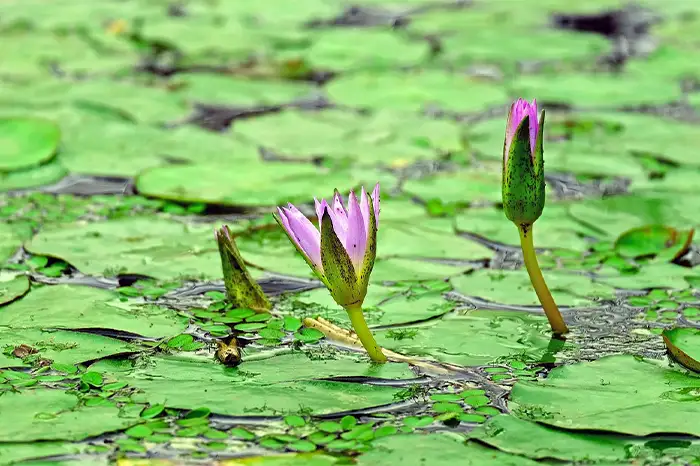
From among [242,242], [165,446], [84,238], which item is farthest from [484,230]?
[165,446]

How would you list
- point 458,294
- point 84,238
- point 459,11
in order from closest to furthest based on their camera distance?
point 458,294, point 84,238, point 459,11

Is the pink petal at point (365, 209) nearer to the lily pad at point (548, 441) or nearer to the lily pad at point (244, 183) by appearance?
the lily pad at point (548, 441)

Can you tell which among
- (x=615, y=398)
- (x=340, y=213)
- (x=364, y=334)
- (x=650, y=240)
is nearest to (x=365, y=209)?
(x=340, y=213)

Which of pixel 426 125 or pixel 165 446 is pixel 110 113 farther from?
pixel 165 446

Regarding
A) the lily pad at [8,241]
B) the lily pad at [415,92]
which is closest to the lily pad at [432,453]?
the lily pad at [8,241]

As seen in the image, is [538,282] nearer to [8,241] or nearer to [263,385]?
[263,385]

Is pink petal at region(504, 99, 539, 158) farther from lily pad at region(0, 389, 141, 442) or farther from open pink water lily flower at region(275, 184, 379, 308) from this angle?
lily pad at region(0, 389, 141, 442)
